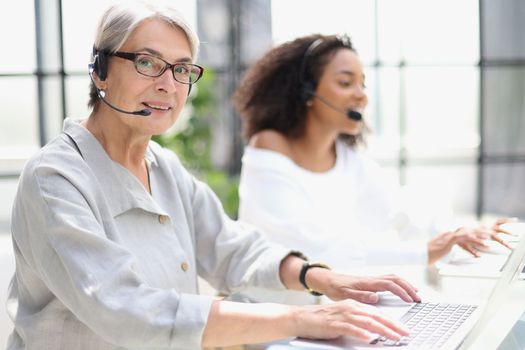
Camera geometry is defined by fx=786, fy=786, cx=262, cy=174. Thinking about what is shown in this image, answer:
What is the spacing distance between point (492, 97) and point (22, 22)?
328 centimetres

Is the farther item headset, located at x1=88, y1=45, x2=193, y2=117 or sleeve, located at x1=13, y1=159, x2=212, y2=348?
headset, located at x1=88, y1=45, x2=193, y2=117

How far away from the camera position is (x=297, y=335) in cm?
120

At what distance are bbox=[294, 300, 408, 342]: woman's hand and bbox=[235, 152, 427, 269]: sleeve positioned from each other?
0.98 meters

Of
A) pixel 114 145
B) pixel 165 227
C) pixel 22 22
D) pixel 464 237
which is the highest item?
pixel 22 22

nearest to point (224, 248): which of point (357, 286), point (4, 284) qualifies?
point (357, 286)

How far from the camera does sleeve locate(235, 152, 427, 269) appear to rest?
2.25 meters

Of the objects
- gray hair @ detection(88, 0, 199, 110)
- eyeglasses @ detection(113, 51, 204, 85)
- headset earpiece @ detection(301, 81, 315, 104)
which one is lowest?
headset earpiece @ detection(301, 81, 315, 104)

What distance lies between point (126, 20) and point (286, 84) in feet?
4.42

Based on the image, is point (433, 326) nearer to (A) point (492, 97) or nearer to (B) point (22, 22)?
(B) point (22, 22)

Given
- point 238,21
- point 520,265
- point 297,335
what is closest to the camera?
point 297,335

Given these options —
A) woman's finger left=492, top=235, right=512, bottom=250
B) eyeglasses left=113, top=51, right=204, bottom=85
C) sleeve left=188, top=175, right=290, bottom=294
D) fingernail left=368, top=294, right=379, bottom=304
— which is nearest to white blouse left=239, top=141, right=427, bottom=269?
woman's finger left=492, top=235, right=512, bottom=250

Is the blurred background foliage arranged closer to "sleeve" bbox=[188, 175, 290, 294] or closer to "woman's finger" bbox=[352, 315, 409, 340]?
"sleeve" bbox=[188, 175, 290, 294]

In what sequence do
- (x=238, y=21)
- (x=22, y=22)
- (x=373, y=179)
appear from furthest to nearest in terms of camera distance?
1. (x=238, y=21)
2. (x=22, y=22)
3. (x=373, y=179)

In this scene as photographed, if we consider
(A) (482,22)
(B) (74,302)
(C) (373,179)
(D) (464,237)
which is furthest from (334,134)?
(A) (482,22)
